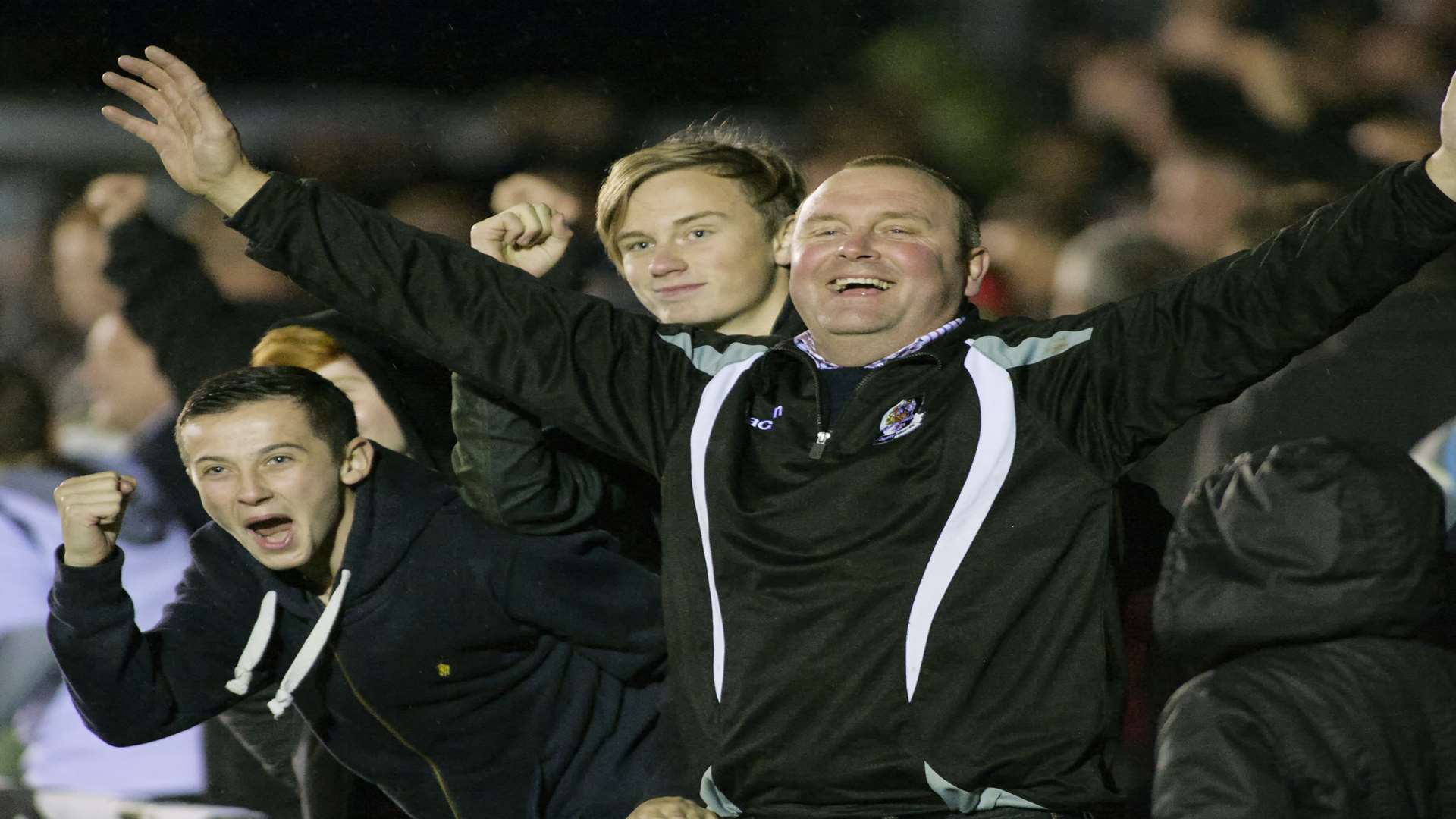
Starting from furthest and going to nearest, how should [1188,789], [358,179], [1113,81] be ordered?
[358,179] → [1113,81] → [1188,789]

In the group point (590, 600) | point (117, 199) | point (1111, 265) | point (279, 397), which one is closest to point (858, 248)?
point (590, 600)

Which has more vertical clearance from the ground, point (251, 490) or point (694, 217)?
point (694, 217)

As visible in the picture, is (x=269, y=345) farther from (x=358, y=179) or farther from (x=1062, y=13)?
(x=1062, y=13)

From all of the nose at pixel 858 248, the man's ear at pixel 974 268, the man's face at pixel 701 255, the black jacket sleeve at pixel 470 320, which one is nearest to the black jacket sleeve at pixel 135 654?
the black jacket sleeve at pixel 470 320

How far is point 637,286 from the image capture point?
2.60 metres

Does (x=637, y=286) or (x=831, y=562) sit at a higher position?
(x=637, y=286)

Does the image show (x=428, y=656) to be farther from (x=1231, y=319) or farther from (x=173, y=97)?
(x=1231, y=319)

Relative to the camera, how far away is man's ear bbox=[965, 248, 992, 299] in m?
2.23

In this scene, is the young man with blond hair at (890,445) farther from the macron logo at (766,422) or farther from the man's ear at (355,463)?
the man's ear at (355,463)

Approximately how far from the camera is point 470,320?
7.18ft

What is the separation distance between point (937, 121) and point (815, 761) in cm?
228

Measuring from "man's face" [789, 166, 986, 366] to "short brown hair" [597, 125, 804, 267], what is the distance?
0.41m

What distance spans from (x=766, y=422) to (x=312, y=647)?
71cm

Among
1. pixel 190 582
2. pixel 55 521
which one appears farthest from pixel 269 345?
pixel 55 521
